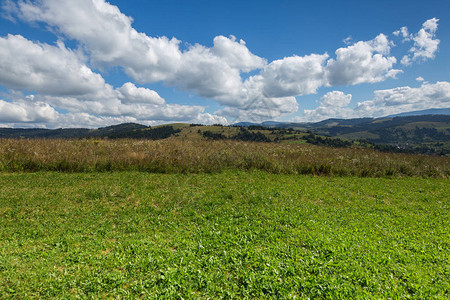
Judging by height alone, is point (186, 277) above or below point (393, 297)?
above

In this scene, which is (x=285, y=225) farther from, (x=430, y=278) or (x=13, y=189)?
(x=13, y=189)

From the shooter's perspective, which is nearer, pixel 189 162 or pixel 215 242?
pixel 215 242

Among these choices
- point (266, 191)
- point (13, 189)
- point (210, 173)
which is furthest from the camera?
point (210, 173)

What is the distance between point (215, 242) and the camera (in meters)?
5.54

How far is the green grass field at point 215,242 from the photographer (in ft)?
13.1

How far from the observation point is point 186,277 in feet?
13.8

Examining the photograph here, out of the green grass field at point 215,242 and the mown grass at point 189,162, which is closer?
the green grass field at point 215,242

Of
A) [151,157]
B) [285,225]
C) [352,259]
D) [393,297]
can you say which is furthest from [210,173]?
[393,297]

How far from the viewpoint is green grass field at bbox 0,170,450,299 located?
13.1 feet

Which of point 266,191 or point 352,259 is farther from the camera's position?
point 266,191

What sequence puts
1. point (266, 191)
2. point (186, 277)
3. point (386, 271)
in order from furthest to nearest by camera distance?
1. point (266, 191)
2. point (386, 271)
3. point (186, 277)

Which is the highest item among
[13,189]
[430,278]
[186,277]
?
[13,189]

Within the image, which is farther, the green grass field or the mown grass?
the mown grass

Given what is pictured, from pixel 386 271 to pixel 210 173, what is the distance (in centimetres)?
986
